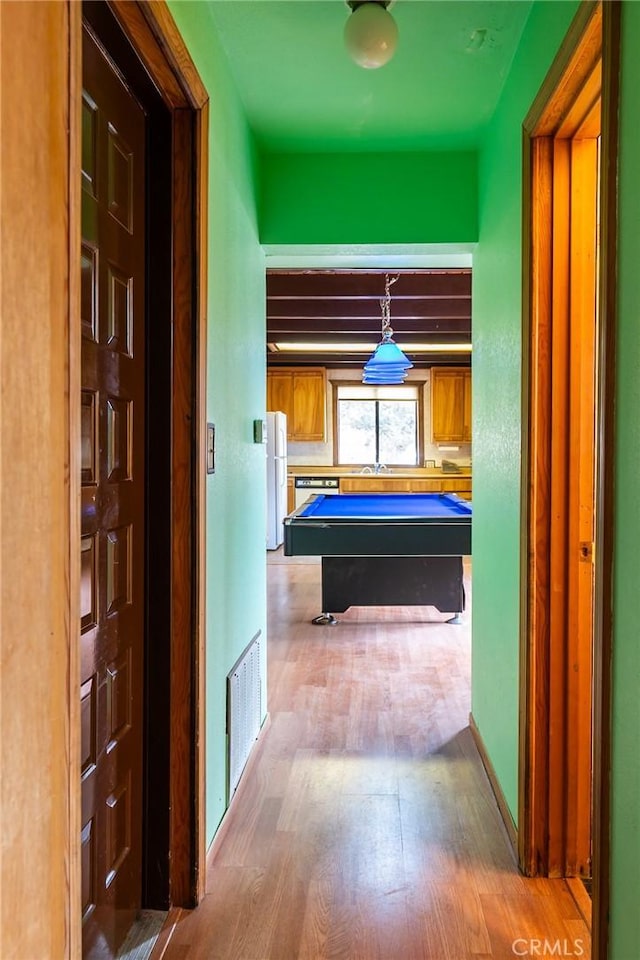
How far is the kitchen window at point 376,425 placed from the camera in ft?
28.8

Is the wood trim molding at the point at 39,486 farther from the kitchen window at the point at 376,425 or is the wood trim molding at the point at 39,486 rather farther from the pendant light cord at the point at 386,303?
the kitchen window at the point at 376,425

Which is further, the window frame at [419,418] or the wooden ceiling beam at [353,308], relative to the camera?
the window frame at [419,418]

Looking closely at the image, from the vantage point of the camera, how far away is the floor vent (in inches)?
83.9

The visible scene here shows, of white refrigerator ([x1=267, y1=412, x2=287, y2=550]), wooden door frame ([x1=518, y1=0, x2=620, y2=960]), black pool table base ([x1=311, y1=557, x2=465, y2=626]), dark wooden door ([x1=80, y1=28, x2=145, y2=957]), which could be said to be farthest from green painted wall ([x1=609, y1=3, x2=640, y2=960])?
white refrigerator ([x1=267, y1=412, x2=287, y2=550])

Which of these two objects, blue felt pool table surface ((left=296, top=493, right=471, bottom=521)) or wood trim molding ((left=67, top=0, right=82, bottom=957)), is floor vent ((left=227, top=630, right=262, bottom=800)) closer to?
wood trim molding ((left=67, top=0, right=82, bottom=957))

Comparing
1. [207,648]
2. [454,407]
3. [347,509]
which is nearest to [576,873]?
[207,648]

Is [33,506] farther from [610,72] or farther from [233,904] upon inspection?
[233,904]

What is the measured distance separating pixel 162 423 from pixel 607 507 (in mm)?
1071

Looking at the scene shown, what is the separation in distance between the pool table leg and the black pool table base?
0.11m

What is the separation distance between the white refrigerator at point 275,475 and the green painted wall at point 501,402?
514 cm

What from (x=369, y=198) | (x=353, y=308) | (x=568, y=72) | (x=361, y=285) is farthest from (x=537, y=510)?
(x=353, y=308)

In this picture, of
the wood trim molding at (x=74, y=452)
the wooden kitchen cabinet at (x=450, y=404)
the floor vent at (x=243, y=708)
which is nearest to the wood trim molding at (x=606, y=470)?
the wood trim molding at (x=74, y=452)

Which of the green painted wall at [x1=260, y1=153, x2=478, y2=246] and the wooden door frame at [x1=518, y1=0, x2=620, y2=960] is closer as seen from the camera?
the wooden door frame at [x1=518, y1=0, x2=620, y2=960]

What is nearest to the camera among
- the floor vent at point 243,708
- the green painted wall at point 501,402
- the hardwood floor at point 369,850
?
the hardwood floor at point 369,850
